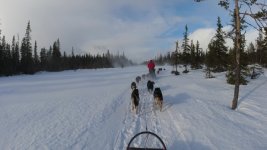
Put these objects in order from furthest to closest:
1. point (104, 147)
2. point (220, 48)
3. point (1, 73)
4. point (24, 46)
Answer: point (24, 46) < point (1, 73) < point (220, 48) < point (104, 147)

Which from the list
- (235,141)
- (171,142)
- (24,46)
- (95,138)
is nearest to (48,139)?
(95,138)

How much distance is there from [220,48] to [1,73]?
4644cm

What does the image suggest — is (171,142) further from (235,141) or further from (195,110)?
(195,110)

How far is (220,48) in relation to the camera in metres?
42.8

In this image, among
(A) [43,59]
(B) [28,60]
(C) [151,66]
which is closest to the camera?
(C) [151,66]

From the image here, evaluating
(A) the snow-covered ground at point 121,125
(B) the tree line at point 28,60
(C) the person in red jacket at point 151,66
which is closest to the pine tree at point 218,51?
(C) the person in red jacket at point 151,66

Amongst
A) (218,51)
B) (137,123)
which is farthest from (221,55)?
(137,123)

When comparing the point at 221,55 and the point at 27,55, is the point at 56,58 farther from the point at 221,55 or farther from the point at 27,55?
the point at 221,55

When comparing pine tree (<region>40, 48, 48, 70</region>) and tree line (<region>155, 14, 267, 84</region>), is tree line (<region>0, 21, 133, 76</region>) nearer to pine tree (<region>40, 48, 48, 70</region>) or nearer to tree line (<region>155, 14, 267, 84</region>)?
pine tree (<region>40, 48, 48, 70</region>)

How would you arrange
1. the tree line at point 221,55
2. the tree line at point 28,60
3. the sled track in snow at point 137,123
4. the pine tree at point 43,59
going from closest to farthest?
1. the sled track in snow at point 137,123
2. the tree line at point 221,55
3. the tree line at point 28,60
4. the pine tree at point 43,59

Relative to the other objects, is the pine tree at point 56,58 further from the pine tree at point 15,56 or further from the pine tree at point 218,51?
the pine tree at point 218,51

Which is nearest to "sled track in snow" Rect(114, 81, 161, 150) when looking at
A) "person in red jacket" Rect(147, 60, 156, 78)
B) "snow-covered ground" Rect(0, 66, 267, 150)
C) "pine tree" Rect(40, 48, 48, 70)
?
"snow-covered ground" Rect(0, 66, 267, 150)

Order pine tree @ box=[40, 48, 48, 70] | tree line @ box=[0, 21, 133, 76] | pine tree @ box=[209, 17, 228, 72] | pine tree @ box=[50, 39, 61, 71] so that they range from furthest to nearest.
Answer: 1. pine tree @ box=[50, 39, 61, 71]
2. pine tree @ box=[40, 48, 48, 70]
3. tree line @ box=[0, 21, 133, 76]
4. pine tree @ box=[209, 17, 228, 72]

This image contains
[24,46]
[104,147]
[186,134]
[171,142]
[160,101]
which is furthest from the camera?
[24,46]
